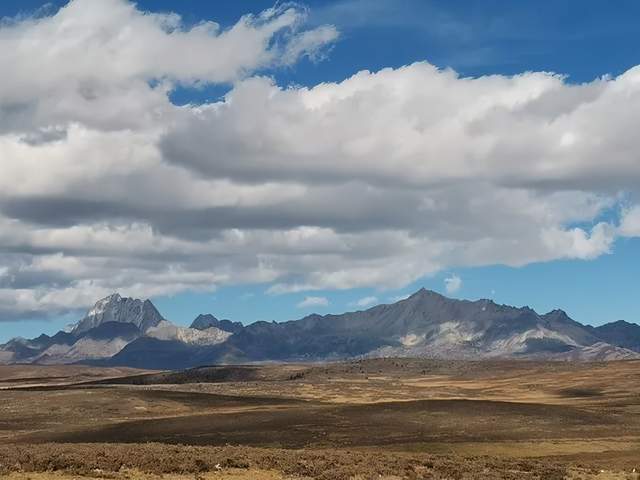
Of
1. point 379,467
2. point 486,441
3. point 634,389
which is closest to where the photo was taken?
point 379,467

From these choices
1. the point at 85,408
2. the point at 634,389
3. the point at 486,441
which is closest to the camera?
the point at 486,441

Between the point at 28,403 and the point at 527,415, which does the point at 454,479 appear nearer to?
the point at 527,415

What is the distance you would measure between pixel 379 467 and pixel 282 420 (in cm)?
5877

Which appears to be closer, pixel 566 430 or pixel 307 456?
pixel 307 456

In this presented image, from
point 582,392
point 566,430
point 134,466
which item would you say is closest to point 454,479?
point 134,466

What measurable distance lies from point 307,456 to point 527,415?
61.6m

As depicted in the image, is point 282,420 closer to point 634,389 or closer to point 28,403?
point 28,403

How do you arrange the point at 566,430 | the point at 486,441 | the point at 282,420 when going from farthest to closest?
the point at 282,420 < the point at 566,430 < the point at 486,441

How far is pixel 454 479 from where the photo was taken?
5081cm

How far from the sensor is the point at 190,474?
1893 inches

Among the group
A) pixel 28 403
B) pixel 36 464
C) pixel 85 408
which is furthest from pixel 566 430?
pixel 28 403

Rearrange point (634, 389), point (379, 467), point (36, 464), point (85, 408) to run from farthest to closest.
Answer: point (634, 389) → point (85, 408) → point (379, 467) → point (36, 464)

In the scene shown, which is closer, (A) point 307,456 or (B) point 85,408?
(A) point 307,456

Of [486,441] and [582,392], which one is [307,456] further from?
[582,392]
